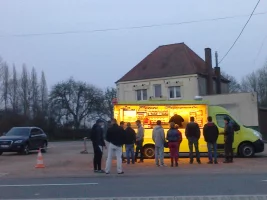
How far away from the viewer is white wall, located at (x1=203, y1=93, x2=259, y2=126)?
126 ft

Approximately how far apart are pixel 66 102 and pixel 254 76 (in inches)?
1358

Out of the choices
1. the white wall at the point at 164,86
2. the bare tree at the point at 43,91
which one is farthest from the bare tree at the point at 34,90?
the white wall at the point at 164,86

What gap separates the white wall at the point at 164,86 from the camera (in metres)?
52.1

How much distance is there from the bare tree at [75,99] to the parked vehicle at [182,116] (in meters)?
66.4

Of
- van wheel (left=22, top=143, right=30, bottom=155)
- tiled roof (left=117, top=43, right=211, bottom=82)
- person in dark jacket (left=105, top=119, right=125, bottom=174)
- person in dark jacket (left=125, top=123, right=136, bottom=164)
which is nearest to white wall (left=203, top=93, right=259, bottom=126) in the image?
tiled roof (left=117, top=43, right=211, bottom=82)

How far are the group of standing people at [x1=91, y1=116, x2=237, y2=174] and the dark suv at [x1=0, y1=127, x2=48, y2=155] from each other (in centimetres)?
890

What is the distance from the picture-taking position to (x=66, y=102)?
88812 millimetres

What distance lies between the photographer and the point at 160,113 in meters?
22.1

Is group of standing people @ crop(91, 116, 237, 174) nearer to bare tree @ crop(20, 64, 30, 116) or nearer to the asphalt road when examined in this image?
the asphalt road

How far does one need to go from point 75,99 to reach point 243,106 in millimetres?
55127

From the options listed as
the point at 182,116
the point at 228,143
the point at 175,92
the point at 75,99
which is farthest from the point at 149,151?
the point at 75,99

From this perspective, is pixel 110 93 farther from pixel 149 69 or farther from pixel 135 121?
pixel 135 121

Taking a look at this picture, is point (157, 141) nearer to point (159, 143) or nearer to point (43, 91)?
point (159, 143)

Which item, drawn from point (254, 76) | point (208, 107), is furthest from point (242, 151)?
point (254, 76)
